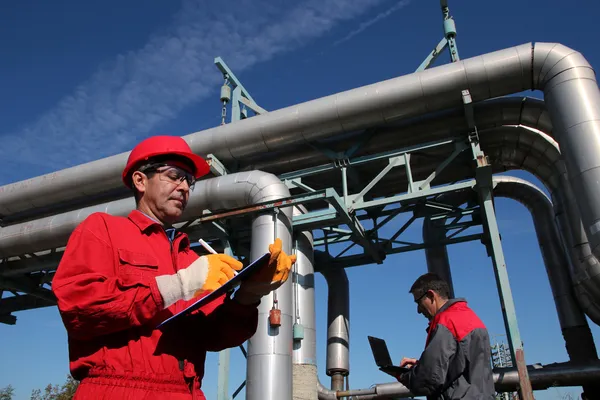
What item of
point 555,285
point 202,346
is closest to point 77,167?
point 202,346

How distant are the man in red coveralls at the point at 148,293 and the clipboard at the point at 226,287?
3 cm

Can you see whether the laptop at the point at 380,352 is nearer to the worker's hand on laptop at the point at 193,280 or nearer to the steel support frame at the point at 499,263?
the steel support frame at the point at 499,263

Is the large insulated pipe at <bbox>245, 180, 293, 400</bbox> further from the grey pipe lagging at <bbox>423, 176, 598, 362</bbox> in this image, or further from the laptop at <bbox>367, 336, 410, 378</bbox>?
the grey pipe lagging at <bbox>423, 176, 598, 362</bbox>

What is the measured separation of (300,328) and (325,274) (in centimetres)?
312

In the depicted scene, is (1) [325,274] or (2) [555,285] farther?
(1) [325,274]

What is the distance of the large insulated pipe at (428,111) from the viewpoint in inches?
254

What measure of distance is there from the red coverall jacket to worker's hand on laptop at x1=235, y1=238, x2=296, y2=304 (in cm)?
30

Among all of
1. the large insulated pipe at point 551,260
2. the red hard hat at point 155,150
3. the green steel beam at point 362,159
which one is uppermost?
the green steel beam at point 362,159

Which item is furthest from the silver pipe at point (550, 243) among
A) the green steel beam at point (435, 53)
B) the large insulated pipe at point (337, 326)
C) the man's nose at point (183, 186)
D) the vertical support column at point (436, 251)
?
the man's nose at point (183, 186)

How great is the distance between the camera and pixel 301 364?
819 cm

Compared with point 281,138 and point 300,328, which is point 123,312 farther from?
point 281,138

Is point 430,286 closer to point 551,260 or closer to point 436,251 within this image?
point 551,260

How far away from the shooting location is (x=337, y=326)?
10.4 m

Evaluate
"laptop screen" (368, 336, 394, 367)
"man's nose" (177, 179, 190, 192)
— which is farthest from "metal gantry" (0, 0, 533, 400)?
"man's nose" (177, 179, 190, 192)
